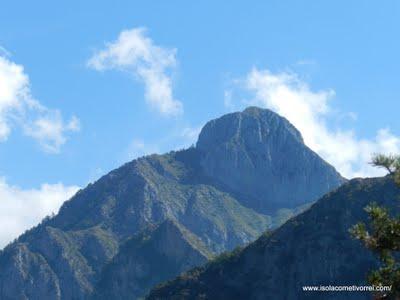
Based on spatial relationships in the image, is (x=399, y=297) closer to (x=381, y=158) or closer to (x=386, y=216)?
(x=386, y=216)

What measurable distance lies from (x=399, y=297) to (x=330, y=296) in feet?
590

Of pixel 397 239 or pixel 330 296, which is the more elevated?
pixel 330 296

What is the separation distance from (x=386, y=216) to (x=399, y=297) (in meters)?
2.19

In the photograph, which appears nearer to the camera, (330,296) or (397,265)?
(397,265)

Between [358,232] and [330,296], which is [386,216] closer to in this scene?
[358,232]

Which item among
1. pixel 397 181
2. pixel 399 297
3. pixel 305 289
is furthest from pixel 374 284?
pixel 305 289

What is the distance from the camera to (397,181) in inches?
918

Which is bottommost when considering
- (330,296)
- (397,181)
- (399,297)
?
→ (399,297)

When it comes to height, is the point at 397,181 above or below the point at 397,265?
above

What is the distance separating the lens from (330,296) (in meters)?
198

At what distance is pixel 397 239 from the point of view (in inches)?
894

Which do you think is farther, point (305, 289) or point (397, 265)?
point (305, 289)

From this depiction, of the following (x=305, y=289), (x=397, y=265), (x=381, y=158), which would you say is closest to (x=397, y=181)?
(x=381, y=158)

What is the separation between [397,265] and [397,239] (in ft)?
3.25
